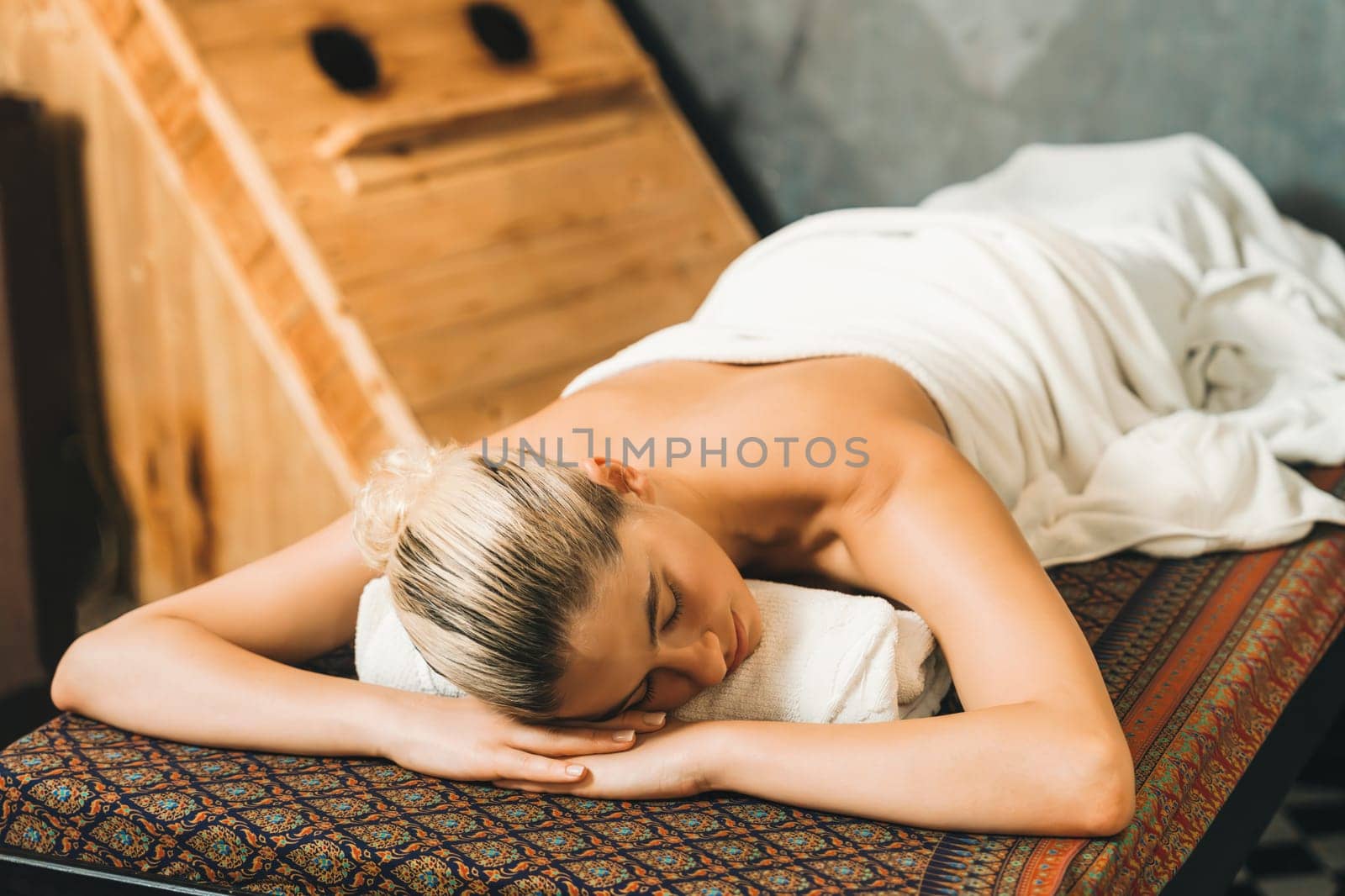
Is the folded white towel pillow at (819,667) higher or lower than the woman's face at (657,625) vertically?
lower

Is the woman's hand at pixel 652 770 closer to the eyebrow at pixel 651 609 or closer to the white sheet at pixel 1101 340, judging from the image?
the eyebrow at pixel 651 609

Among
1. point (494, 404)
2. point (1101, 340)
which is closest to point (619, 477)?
point (1101, 340)

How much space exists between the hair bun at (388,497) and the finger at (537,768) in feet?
0.77

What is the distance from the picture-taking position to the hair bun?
4.14 ft

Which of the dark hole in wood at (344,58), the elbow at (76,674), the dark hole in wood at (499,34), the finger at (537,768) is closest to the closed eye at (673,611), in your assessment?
the finger at (537,768)

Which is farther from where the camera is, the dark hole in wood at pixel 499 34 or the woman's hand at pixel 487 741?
the dark hole in wood at pixel 499 34

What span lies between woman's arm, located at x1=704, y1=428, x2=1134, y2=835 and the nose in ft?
0.17

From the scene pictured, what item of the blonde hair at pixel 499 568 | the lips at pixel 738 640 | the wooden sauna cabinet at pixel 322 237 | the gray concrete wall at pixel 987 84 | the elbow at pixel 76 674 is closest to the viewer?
the blonde hair at pixel 499 568

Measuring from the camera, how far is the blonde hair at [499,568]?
1.15 m

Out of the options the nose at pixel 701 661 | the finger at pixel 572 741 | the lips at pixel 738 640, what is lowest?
the finger at pixel 572 741

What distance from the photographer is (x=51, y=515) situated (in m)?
2.79

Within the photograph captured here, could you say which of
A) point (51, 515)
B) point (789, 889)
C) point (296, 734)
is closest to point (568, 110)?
point (51, 515)

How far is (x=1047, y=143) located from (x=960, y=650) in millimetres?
2127

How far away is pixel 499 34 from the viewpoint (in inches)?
116
